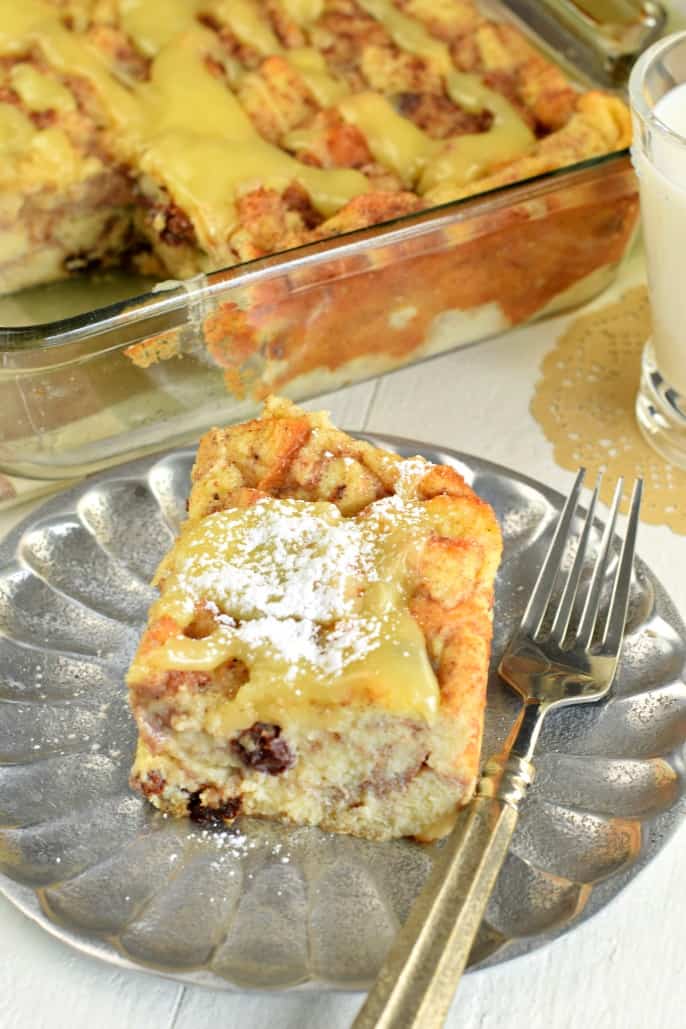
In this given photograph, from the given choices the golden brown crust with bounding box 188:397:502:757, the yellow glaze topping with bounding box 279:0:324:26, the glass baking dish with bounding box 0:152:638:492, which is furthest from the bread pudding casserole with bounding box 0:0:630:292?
the golden brown crust with bounding box 188:397:502:757

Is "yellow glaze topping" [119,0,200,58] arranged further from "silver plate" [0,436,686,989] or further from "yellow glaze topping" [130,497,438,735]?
→ "yellow glaze topping" [130,497,438,735]

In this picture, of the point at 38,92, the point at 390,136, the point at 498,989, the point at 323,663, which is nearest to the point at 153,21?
the point at 38,92

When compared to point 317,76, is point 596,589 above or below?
below

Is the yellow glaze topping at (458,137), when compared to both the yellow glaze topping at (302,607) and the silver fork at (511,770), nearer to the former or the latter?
the silver fork at (511,770)

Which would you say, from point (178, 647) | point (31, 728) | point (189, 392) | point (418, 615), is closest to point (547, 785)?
point (418, 615)

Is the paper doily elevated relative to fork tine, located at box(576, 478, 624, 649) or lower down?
lower down

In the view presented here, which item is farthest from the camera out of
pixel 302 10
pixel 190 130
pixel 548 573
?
pixel 302 10

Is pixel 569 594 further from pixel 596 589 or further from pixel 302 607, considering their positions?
pixel 302 607
